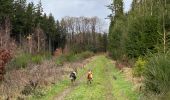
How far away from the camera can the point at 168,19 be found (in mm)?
33031

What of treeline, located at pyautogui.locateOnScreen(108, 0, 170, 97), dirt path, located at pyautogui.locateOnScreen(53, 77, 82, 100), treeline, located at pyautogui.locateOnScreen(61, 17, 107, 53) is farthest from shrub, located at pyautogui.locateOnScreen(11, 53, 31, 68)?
treeline, located at pyautogui.locateOnScreen(61, 17, 107, 53)

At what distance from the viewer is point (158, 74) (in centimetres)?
1983

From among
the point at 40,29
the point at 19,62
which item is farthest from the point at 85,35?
the point at 19,62

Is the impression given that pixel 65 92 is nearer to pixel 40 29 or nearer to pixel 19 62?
pixel 19 62

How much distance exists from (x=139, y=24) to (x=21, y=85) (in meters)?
15.8

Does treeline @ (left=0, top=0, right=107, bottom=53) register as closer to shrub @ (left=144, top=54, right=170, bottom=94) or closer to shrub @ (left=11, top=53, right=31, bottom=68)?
shrub @ (left=11, top=53, right=31, bottom=68)

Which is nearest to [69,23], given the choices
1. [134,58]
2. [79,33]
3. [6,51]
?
[79,33]

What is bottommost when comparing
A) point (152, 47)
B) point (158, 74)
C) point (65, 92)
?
point (65, 92)

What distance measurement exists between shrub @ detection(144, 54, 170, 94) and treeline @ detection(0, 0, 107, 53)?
38476mm

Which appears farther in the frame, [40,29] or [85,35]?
[85,35]

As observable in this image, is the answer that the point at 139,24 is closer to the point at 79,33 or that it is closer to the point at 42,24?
the point at 42,24

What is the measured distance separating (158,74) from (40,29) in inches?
2912

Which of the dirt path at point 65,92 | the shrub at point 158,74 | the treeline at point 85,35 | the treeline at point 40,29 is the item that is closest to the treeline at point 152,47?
the shrub at point 158,74

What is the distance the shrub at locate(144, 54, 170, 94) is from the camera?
19359 mm
